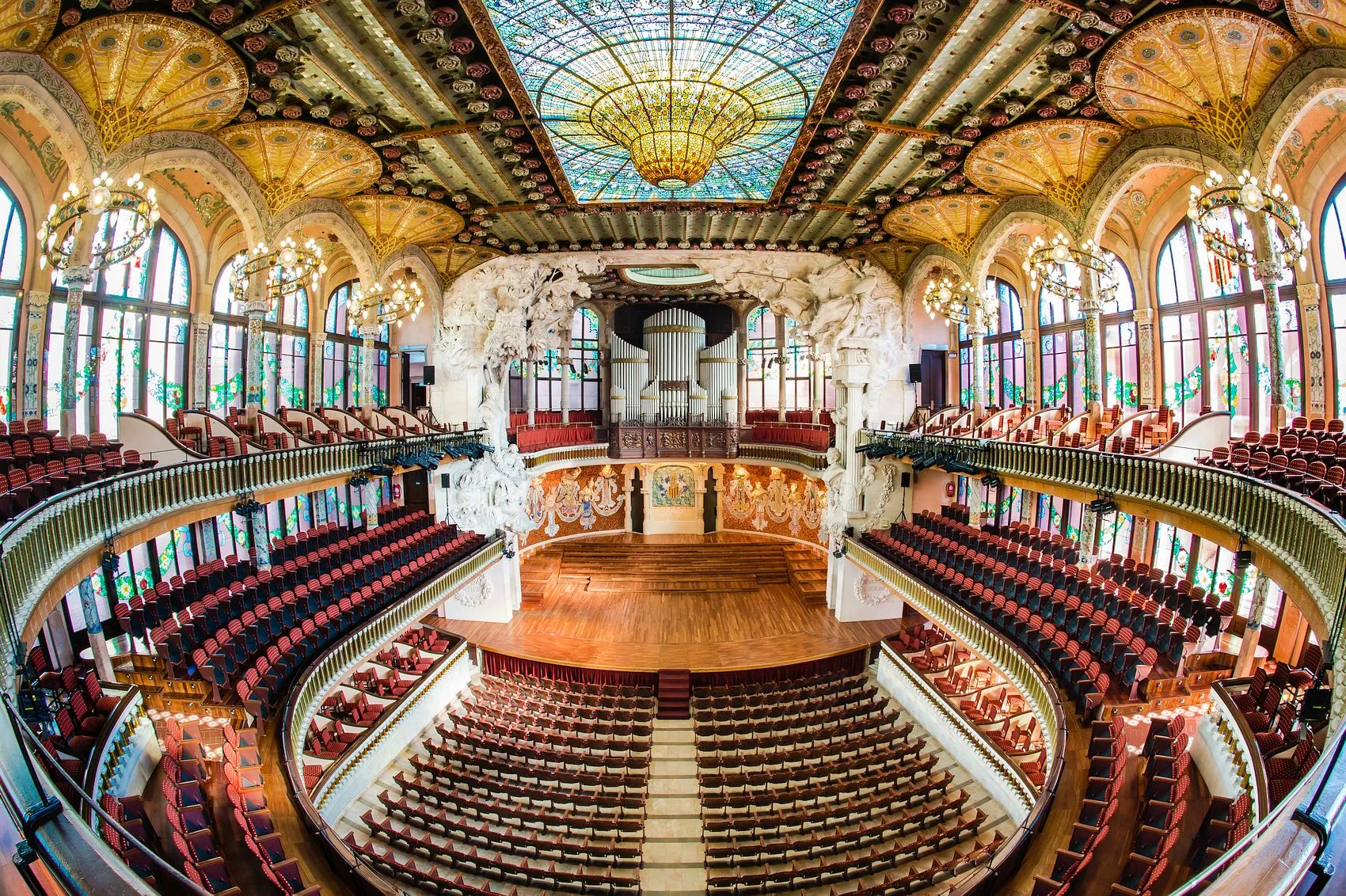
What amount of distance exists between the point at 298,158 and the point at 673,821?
14724 mm

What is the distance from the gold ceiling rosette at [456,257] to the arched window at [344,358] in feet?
9.66

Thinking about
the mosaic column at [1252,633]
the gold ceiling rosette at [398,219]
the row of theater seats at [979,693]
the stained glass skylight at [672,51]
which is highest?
the stained glass skylight at [672,51]

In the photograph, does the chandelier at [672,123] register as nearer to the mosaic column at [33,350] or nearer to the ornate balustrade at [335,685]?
the ornate balustrade at [335,685]

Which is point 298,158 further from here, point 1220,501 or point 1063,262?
point 1220,501

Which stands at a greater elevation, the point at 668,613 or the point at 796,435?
the point at 796,435

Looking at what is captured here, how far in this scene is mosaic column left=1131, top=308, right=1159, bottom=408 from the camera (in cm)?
1698

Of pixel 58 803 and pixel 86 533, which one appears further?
pixel 86 533

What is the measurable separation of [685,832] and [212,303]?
1758 cm

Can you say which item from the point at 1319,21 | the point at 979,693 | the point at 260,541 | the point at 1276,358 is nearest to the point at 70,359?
the point at 260,541

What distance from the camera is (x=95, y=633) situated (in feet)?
30.6

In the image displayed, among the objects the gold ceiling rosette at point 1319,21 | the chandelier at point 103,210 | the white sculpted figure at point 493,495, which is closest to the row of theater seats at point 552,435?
the white sculpted figure at point 493,495

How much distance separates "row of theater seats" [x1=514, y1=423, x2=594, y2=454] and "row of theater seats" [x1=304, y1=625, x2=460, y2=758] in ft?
24.5

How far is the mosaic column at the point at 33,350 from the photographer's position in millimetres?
12617

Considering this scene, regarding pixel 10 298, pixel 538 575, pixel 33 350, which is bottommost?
pixel 538 575
